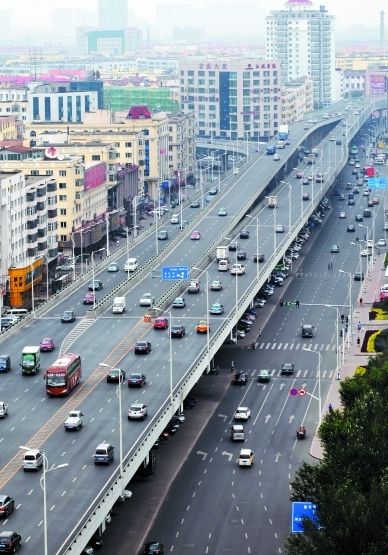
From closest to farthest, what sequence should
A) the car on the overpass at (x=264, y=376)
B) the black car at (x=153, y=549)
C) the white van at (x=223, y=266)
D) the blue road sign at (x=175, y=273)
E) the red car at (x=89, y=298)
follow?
the black car at (x=153, y=549) → the car on the overpass at (x=264, y=376) → the red car at (x=89, y=298) → the blue road sign at (x=175, y=273) → the white van at (x=223, y=266)

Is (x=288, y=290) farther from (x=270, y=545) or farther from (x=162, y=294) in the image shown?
(x=270, y=545)

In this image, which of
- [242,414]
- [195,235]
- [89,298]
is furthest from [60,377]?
[195,235]

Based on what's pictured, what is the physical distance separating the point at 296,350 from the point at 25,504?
47098mm

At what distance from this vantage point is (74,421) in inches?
3447

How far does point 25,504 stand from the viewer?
2985 inches

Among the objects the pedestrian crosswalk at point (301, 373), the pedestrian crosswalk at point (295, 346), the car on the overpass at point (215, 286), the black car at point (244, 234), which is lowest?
the pedestrian crosswalk at point (295, 346)

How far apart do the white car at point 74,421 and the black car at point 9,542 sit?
17.0 meters

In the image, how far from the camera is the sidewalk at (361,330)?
103m

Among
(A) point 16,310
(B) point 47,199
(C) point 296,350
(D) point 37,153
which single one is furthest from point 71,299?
(D) point 37,153

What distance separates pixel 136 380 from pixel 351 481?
2534cm

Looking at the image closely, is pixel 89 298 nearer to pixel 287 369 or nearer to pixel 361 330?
pixel 287 369

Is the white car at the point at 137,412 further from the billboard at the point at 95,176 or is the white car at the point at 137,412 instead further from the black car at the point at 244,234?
the billboard at the point at 95,176

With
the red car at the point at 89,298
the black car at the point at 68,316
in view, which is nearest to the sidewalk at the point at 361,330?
the black car at the point at 68,316

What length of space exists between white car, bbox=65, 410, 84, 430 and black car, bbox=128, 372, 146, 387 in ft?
26.7
